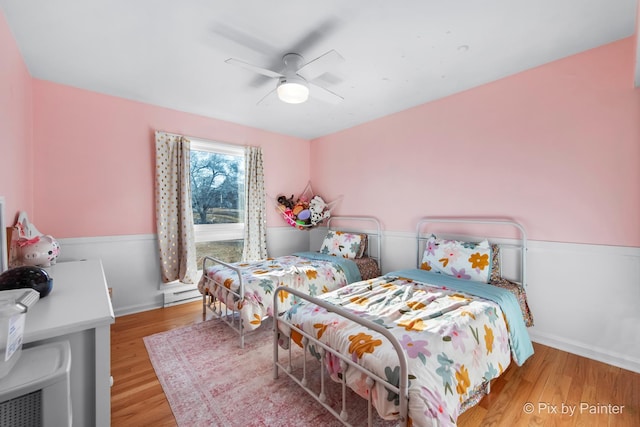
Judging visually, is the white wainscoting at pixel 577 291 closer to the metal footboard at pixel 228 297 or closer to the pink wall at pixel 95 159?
the pink wall at pixel 95 159

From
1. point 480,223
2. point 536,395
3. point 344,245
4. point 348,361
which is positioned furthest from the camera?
point 344,245

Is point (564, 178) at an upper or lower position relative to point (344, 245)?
upper

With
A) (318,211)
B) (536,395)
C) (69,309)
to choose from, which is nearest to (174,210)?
(318,211)

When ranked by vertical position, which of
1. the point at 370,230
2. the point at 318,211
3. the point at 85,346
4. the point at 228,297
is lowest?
the point at 228,297

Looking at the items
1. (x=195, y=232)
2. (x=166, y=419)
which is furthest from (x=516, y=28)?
(x=195, y=232)

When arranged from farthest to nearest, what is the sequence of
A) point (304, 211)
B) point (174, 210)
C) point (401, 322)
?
point (304, 211), point (174, 210), point (401, 322)

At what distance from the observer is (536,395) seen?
1.81 m

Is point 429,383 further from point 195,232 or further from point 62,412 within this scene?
point 195,232

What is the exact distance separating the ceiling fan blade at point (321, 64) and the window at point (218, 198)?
Result: 84.3 inches

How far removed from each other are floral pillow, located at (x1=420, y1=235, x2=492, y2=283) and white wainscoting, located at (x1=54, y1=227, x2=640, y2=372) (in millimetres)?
371

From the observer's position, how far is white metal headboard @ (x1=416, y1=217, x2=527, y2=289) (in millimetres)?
2457

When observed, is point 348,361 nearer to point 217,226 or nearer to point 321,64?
point 321,64

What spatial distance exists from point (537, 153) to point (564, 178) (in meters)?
0.30
